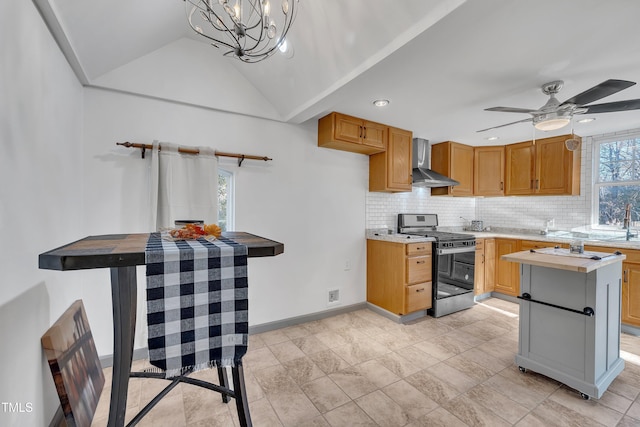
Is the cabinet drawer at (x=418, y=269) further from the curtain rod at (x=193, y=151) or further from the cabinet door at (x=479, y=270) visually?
the curtain rod at (x=193, y=151)

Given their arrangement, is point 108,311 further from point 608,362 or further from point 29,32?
point 608,362

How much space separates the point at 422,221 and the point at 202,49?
3554 millimetres

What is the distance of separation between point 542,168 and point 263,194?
3917 mm

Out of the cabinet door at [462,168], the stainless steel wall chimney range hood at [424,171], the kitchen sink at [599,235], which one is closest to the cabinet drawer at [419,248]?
the stainless steel wall chimney range hood at [424,171]

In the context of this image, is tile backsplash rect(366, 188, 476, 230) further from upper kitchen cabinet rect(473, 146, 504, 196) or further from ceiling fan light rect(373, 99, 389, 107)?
ceiling fan light rect(373, 99, 389, 107)

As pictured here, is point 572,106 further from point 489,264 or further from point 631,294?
point 489,264

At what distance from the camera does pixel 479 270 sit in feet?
13.3

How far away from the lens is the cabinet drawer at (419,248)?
3.29m

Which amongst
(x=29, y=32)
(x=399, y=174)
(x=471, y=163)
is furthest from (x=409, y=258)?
(x=29, y=32)

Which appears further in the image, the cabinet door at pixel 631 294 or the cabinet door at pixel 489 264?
the cabinet door at pixel 489 264

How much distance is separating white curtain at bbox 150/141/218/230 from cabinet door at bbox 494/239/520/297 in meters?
3.95

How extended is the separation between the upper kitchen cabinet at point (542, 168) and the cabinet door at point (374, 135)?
231 centimetres

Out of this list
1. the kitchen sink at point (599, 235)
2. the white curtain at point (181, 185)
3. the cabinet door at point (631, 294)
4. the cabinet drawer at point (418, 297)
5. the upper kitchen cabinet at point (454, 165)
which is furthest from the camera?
the upper kitchen cabinet at point (454, 165)

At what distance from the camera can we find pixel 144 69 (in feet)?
7.75
